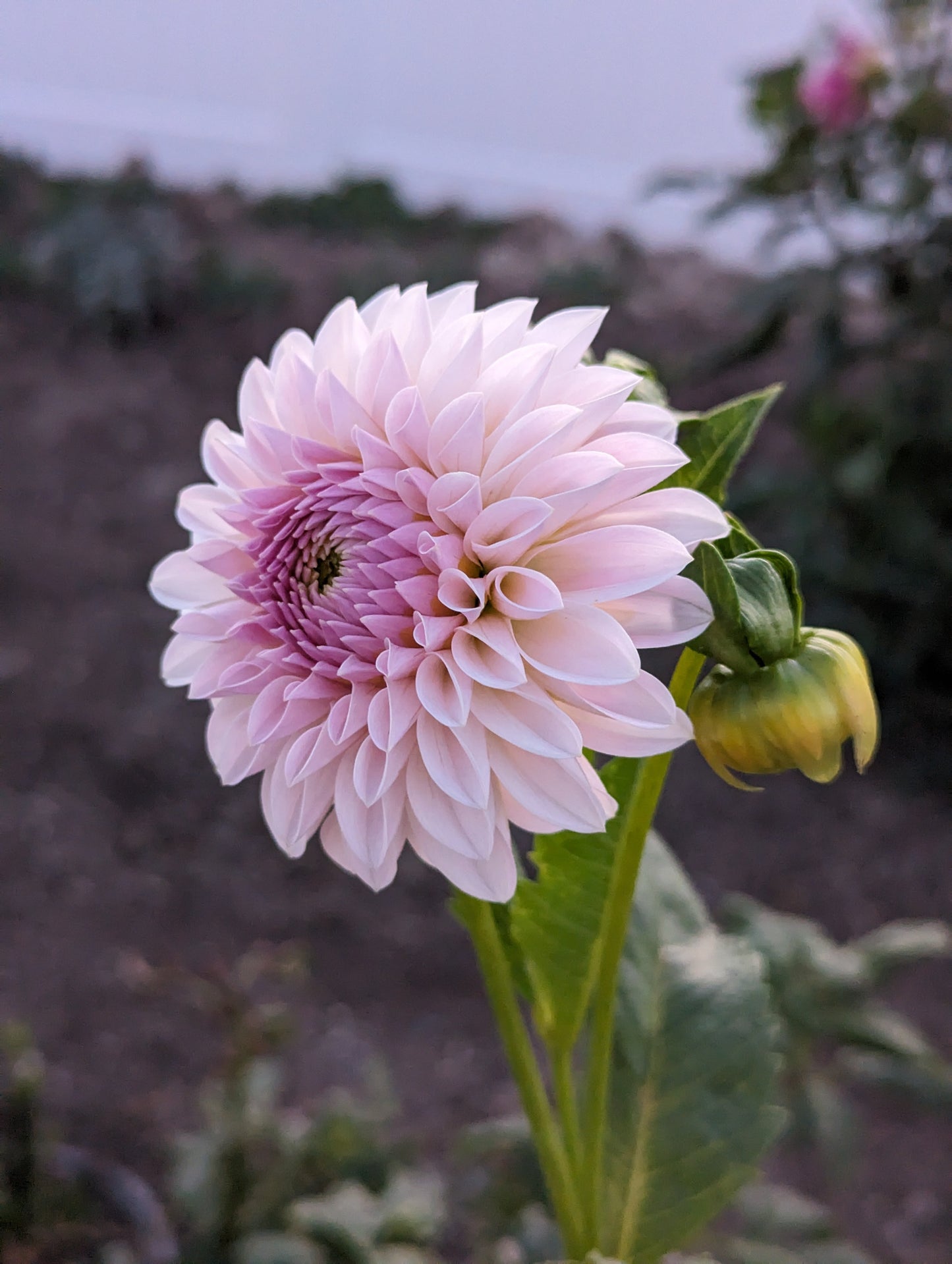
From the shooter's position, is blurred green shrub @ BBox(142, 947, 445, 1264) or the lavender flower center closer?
the lavender flower center

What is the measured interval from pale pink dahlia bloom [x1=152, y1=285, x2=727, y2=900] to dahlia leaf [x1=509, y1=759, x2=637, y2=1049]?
7 centimetres

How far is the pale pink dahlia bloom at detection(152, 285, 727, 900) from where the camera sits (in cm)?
30

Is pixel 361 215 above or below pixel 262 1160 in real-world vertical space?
above

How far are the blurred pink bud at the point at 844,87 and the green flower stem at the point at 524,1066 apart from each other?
138cm

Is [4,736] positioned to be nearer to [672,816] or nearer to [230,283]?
[672,816]

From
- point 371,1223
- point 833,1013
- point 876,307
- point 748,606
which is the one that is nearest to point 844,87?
point 876,307

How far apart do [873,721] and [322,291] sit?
2.49 m

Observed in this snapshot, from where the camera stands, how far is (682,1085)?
49 centimetres

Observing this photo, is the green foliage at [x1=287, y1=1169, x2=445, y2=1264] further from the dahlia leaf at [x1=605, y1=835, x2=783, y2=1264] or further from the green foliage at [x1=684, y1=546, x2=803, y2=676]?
the green foliage at [x1=684, y1=546, x2=803, y2=676]

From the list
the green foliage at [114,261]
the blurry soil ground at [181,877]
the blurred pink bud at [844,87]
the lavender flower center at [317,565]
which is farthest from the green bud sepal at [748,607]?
the green foliage at [114,261]

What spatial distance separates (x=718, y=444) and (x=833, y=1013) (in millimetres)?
709

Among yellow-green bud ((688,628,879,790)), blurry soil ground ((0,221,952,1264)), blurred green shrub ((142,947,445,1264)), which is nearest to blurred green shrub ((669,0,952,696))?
blurry soil ground ((0,221,952,1264))

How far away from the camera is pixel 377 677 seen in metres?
0.33

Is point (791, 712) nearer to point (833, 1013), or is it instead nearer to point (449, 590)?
point (449, 590)
